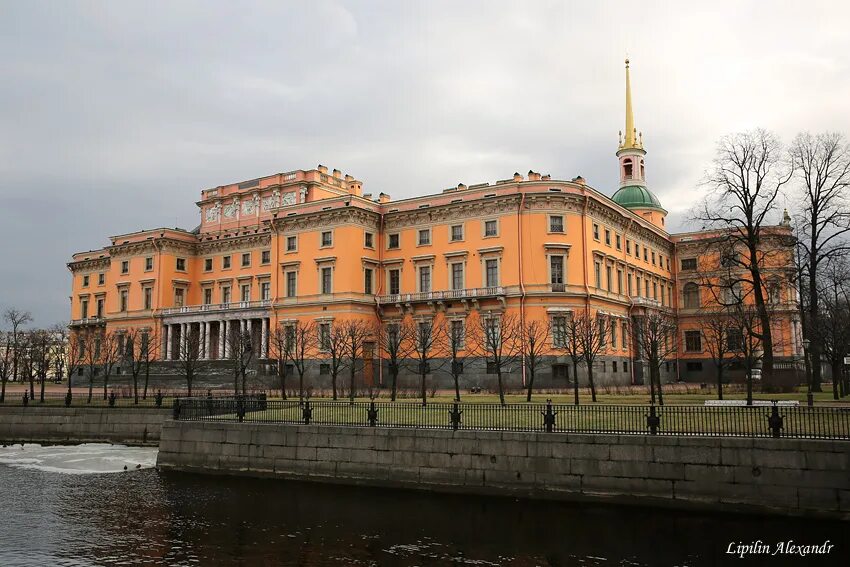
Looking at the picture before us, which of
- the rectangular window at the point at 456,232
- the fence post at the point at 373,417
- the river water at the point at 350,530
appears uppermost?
the rectangular window at the point at 456,232

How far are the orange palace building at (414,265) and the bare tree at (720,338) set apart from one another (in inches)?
177

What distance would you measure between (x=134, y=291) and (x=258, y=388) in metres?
28.6

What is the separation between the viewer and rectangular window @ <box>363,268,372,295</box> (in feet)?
201

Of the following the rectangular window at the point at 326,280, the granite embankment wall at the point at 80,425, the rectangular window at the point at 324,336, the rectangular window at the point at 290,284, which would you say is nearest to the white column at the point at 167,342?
the rectangular window at the point at 290,284

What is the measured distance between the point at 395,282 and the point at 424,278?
312 centimetres

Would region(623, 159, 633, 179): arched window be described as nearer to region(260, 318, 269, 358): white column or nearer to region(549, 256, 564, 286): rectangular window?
region(549, 256, 564, 286): rectangular window

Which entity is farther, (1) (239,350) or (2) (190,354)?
(1) (239,350)

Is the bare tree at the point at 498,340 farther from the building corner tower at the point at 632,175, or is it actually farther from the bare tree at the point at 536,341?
the building corner tower at the point at 632,175

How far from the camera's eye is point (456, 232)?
5862 cm

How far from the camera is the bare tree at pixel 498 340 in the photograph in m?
51.1

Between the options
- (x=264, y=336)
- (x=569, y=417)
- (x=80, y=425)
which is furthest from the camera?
Answer: (x=264, y=336)

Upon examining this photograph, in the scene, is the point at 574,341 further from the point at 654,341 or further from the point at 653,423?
the point at 653,423

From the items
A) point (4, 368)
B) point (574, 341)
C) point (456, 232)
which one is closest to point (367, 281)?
point (456, 232)

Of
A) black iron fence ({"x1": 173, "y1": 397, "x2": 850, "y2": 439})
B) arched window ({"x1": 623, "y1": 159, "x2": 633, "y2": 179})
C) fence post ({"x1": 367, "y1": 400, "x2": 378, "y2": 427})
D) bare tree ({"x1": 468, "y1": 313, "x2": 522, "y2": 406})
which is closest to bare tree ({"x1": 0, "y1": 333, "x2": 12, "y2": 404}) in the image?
black iron fence ({"x1": 173, "y1": 397, "x2": 850, "y2": 439})
